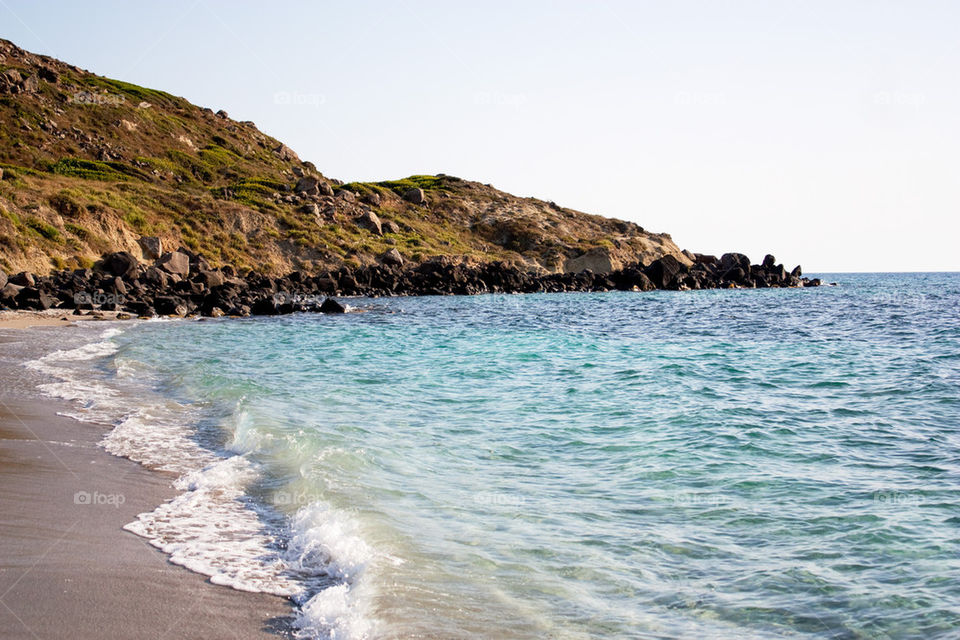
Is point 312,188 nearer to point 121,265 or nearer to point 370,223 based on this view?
point 370,223

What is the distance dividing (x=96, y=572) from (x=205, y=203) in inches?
2650

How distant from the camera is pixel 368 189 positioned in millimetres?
99125

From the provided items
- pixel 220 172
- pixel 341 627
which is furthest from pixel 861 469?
pixel 220 172

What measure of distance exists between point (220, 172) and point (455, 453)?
87225 millimetres

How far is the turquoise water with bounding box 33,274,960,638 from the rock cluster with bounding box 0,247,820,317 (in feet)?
60.2

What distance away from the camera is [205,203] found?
67938 millimetres

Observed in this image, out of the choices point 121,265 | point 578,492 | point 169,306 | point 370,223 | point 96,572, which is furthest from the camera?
point 370,223

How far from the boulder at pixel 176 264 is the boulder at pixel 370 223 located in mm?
Result: 35828

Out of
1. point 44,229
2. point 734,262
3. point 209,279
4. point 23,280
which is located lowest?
point 23,280

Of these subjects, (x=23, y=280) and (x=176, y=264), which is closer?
(x=23, y=280)

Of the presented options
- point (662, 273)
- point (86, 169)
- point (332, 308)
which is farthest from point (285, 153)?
point (332, 308)

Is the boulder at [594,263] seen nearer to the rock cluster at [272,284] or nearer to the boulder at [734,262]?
the rock cluster at [272,284]

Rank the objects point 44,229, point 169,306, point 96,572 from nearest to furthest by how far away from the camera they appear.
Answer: point 96,572, point 169,306, point 44,229

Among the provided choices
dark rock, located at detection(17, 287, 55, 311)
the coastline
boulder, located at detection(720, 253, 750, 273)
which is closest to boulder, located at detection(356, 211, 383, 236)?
boulder, located at detection(720, 253, 750, 273)
